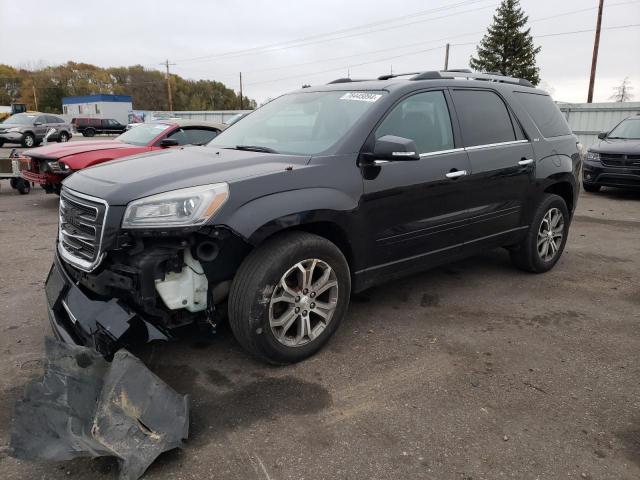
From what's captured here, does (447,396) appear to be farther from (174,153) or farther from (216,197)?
(174,153)

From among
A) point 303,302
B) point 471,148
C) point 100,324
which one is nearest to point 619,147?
point 471,148

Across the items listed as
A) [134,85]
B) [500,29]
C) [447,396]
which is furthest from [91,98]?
[447,396]

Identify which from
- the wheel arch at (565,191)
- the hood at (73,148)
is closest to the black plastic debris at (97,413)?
the wheel arch at (565,191)

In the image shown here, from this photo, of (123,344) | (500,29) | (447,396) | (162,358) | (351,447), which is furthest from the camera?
(500,29)

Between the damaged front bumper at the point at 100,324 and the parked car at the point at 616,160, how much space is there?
10.6 m

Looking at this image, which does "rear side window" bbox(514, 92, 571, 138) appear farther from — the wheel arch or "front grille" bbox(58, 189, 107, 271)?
"front grille" bbox(58, 189, 107, 271)

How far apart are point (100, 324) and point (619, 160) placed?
1098 cm

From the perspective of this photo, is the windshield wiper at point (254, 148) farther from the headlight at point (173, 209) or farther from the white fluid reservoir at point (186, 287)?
the white fluid reservoir at point (186, 287)

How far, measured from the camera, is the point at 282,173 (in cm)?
307

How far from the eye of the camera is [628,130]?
11367mm

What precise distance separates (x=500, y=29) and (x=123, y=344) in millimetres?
48703

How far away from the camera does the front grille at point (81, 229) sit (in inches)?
110

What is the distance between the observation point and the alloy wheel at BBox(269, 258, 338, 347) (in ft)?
10.1

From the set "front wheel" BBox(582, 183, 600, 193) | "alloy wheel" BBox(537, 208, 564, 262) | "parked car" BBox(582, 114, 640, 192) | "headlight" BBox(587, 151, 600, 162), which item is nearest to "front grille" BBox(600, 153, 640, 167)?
"parked car" BBox(582, 114, 640, 192)
